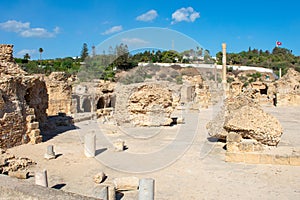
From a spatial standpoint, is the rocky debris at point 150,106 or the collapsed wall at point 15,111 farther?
the rocky debris at point 150,106

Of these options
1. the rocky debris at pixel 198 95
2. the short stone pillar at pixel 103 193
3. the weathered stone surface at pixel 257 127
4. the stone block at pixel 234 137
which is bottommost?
the short stone pillar at pixel 103 193

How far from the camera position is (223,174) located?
7.25 m

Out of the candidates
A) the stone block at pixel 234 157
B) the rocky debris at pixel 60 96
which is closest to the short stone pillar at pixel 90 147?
the stone block at pixel 234 157

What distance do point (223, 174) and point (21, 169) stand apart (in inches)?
192

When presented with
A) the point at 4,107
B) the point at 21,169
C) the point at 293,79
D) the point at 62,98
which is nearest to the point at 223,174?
the point at 21,169

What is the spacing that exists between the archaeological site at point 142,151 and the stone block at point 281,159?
0.08ft

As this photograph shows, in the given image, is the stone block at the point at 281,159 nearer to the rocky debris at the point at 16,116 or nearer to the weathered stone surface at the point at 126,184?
the weathered stone surface at the point at 126,184

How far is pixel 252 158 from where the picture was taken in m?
8.10

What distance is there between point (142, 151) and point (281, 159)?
4.03m

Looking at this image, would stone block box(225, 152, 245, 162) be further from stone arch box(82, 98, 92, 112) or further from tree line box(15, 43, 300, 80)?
stone arch box(82, 98, 92, 112)

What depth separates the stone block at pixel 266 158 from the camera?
795 cm

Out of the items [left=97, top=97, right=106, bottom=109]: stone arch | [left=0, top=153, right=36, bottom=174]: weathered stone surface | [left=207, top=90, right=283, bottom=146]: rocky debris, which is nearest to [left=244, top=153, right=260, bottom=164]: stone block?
[left=207, top=90, right=283, bottom=146]: rocky debris

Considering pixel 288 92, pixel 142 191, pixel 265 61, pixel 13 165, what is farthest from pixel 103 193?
pixel 265 61

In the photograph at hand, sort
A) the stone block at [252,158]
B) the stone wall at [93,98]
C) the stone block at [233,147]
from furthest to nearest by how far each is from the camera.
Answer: the stone wall at [93,98] < the stone block at [233,147] < the stone block at [252,158]
